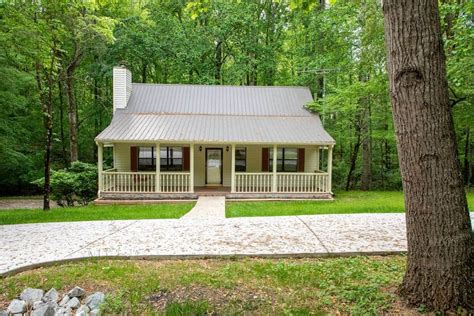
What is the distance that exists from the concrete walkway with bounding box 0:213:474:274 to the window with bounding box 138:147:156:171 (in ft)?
20.7

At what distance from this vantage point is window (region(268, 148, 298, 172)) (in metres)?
14.4

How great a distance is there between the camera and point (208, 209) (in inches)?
395

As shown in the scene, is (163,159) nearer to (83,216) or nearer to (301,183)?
(83,216)

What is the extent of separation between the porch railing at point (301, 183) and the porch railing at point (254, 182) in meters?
0.45

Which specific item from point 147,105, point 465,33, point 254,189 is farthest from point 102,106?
point 465,33

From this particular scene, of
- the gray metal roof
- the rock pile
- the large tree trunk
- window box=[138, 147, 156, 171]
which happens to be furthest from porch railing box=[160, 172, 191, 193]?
the large tree trunk

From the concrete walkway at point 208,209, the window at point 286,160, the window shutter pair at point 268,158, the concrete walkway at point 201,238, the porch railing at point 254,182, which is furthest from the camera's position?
the window at point 286,160

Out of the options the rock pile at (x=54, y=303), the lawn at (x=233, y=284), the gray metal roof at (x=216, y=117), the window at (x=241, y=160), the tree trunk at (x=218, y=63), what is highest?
the tree trunk at (x=218, y=63)

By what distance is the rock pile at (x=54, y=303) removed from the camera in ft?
12.5

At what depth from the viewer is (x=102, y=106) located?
21.2 m

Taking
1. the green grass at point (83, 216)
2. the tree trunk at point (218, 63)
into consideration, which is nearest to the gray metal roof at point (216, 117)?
the green grass at point (83, 216)

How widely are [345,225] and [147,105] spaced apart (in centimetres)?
1094

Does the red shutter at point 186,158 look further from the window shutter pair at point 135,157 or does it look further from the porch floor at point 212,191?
the porch floor at point 212,191

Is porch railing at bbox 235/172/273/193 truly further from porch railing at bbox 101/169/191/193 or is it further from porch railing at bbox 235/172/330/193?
porch railing at bbox 101/169/191/193
